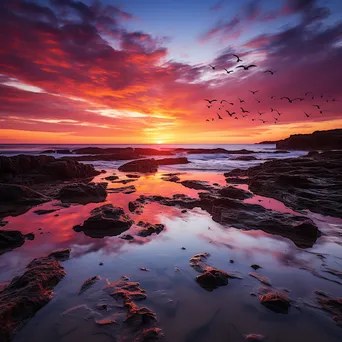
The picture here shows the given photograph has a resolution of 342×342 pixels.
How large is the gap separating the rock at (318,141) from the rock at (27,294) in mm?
71756

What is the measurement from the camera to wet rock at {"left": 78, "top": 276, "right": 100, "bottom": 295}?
3996 mm

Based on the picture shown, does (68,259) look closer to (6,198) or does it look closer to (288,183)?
(6,198)

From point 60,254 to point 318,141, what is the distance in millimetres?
81177

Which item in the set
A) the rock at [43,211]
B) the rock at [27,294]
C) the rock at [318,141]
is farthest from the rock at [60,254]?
the rock at [318,141]

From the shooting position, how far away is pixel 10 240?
573cm

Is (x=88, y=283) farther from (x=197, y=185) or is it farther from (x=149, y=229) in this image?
(x=197, y=185)

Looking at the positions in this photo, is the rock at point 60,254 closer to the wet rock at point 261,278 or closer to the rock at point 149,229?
the rock at point 149,229

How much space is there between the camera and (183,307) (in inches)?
143

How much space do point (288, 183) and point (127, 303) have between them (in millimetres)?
12048

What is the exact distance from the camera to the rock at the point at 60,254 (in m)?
5.08

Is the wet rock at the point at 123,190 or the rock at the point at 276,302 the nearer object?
the rock at the point at 276,302

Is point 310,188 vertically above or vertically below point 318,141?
below

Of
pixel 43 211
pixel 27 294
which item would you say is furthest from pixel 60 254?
pixel 43 211

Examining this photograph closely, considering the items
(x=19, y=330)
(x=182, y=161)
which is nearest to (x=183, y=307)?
(x=19, y=330)
